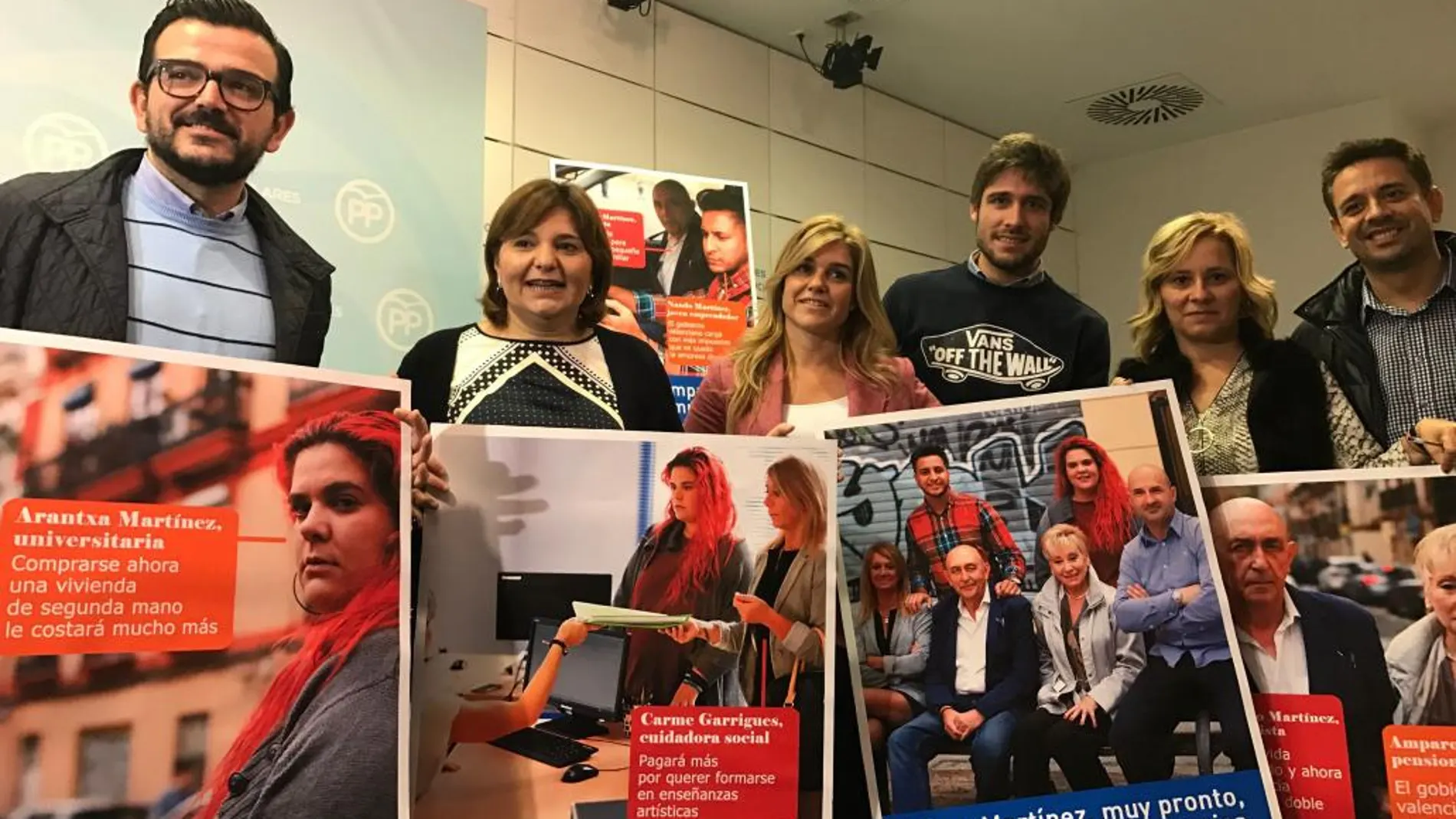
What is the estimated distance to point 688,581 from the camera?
121 centimetres

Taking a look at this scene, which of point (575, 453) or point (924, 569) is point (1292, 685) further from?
point (575, 453)

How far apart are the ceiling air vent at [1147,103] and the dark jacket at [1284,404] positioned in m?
2.77

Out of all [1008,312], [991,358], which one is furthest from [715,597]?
[1008,312]

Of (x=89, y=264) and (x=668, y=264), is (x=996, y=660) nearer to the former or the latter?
(x=89, y=264)

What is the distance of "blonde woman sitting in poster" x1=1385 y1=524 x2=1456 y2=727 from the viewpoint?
124 cm

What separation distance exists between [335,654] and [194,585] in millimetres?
158

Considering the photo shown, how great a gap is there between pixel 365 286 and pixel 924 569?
6.04 ft

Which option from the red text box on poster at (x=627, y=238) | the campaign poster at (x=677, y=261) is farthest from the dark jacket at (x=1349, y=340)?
the red text box on poster at (x=627, y=238)

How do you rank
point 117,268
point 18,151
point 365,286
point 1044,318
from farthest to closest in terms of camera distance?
point 365,286 → point 18,151 → point 1044,318 → point 117,268

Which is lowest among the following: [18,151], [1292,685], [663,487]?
[1292,685]

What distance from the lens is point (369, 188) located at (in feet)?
8.67

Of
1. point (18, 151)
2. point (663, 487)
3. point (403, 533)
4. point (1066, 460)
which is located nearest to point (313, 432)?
point (403, 533)

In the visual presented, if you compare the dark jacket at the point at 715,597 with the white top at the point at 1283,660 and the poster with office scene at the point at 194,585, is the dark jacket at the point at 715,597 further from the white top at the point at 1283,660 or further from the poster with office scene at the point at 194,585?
the white top at the point at 1283,660

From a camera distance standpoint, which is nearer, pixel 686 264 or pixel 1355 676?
pixel 1355 676
